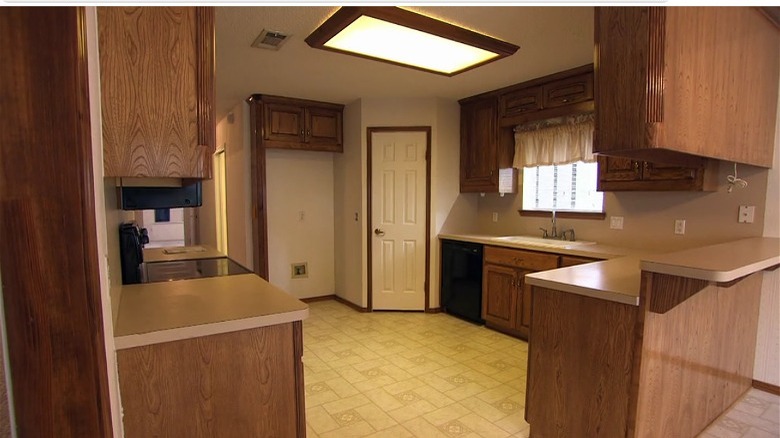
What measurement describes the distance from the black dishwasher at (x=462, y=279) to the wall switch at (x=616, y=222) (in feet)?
3.72

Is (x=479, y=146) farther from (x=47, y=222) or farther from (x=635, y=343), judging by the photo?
(x=47, y=222)

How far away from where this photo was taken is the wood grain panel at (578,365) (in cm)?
164

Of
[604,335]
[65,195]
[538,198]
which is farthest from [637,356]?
[538,198]

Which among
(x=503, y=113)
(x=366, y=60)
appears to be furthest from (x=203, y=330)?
(x=503, y=113)

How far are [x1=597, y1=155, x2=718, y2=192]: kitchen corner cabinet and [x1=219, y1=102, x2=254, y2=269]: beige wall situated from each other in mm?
3445

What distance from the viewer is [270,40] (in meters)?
2.61

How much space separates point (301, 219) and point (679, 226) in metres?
3.63

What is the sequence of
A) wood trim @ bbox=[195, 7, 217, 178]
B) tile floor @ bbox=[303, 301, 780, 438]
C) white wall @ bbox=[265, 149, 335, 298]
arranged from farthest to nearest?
white wall @ bbox=[265, 149, 335, 298] → tile floor @ bbox=[303, 301, 780, 438] → wood trim @ bbox=[195, 7, 217, 178]

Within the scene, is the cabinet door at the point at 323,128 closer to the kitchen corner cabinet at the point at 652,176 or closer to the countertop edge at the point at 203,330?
the kitchen corner cabinet at the point at 652,176

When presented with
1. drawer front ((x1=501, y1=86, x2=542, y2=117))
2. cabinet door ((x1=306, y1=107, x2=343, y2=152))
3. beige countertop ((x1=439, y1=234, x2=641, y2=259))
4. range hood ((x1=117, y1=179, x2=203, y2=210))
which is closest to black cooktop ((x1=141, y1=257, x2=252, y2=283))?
range hood ((x1=117, y1=179, x2=203, y2=210))

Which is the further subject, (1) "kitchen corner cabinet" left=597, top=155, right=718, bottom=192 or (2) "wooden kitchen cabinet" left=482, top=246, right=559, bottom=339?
(2) "wooden kitchen cabinet" left=482, top=246, right=559, bottom=339

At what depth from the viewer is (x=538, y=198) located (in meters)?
3.98

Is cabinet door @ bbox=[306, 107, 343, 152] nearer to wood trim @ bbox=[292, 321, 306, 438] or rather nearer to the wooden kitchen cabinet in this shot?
the wooden kitchen cabinet

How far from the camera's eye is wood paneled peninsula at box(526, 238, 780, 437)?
156 cm
